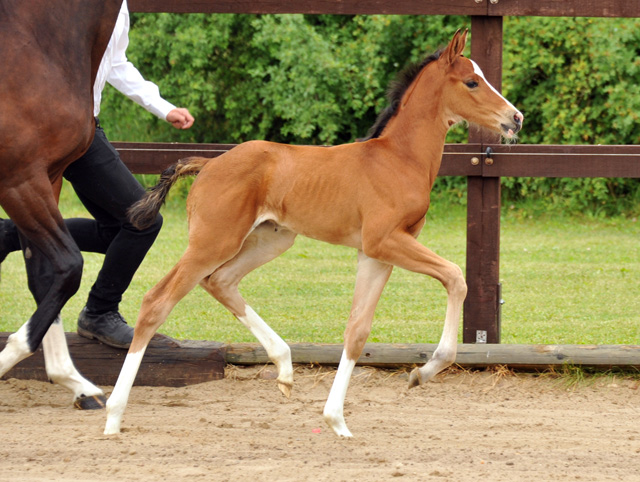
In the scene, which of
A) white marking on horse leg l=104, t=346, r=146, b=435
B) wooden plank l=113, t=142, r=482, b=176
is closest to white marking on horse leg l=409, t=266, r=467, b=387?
white marking on horse leg l=104, t=346, r=146, b=435

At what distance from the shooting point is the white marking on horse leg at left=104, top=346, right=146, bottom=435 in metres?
4.00

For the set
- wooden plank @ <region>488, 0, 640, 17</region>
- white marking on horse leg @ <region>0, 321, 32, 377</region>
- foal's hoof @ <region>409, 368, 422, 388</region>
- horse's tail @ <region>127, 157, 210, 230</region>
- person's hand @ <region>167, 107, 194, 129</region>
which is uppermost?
wooden plank @ <region>488, 0, 640, 17</region>

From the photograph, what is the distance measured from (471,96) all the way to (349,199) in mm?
725

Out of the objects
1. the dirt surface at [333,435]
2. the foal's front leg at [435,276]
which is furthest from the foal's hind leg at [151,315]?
the foal's front leg at [435,276]

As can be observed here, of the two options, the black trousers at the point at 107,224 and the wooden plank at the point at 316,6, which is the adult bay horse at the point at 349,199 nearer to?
the black trousers at the point at 107,224

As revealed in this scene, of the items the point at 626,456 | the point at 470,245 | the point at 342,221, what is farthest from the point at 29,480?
the point at 470,245

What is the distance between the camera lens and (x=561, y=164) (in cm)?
509

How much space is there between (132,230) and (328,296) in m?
3.36

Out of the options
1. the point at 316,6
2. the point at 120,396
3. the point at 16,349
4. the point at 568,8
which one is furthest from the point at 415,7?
the point at 16,349

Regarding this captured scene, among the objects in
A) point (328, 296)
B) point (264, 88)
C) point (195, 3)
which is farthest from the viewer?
point (264, 88)

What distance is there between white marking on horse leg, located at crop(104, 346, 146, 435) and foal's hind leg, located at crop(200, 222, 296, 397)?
0.57m

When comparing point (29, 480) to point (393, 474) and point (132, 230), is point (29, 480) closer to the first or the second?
point (393, 474)

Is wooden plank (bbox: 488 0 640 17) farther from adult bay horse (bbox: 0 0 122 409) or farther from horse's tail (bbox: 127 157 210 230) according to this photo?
adult bay horse (bbox: 0 0 122 409)

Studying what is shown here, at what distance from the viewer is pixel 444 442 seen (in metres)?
4.00
